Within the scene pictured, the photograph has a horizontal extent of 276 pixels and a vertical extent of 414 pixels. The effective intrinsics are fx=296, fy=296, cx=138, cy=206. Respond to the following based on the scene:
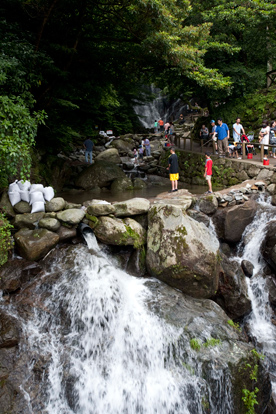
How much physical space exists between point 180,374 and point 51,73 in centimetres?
1068

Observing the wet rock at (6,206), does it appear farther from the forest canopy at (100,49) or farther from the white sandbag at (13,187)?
the forest canopy at (100,49)

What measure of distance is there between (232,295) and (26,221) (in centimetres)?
604

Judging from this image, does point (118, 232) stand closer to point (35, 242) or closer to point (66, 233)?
point (66, 233)

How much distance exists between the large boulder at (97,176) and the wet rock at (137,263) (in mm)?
6877

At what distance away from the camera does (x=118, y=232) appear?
8.12 metres

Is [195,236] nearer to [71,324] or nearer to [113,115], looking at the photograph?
[71,324]

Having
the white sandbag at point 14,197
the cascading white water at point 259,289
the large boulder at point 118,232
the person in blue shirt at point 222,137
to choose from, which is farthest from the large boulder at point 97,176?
the cascading white water at point 259,289

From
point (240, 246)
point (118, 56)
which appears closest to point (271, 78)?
point (118, 56)

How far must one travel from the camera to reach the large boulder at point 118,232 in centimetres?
809

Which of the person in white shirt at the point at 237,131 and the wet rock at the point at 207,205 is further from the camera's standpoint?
the person in white shirt at the point at 237,131

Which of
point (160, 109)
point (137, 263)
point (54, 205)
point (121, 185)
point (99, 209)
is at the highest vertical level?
point (160, 109)

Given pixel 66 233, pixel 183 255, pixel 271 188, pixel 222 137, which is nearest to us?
pixel 183 255

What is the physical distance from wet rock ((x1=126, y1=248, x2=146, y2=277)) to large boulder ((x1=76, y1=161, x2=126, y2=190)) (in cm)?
688

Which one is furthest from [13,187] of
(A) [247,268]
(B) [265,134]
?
(B) [265,134]
